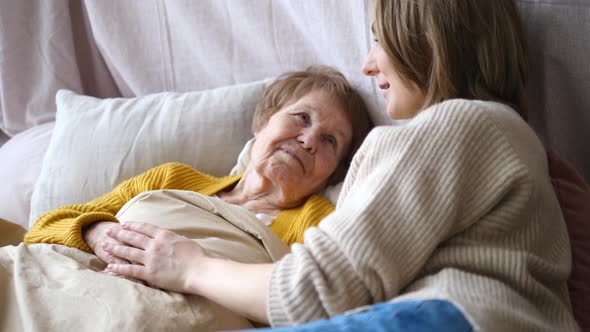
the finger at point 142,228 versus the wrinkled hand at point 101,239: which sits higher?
the finger at point 142,228

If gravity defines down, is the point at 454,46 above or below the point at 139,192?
above

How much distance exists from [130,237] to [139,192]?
37cm

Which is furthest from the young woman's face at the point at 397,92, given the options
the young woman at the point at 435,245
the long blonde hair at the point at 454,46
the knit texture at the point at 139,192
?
the knit texture at the point at 139,192

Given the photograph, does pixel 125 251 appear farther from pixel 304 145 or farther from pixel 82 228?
pixel 304 145

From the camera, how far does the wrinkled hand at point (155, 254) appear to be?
1.20 m

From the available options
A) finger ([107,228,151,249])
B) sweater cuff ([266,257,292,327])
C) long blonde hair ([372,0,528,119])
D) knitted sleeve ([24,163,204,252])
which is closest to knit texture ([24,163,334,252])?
knitted sleeve ([24,163,204,252])

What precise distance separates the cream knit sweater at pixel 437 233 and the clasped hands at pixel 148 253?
26cm

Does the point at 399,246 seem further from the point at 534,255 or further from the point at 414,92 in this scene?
the point at 414,92

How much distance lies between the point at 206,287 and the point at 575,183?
26.8 inches

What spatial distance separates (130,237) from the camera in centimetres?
135

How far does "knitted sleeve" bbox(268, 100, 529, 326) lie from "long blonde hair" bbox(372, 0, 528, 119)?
25cm

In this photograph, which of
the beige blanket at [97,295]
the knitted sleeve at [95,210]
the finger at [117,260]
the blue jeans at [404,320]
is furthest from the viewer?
the knitted sleeve at [95,210]

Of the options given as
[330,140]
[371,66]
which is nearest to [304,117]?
[330,140]

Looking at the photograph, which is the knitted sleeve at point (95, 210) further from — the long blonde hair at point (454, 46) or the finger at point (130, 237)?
the long blonde hair at point (454, 46)
